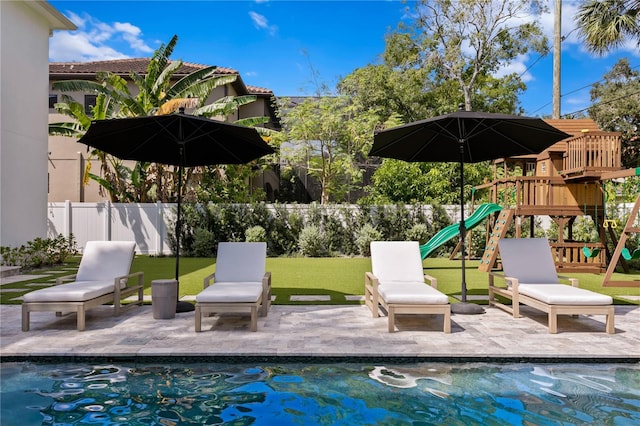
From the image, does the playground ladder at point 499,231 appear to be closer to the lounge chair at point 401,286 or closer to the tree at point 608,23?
the lounge chair at point 401,286

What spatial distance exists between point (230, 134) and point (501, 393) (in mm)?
5568

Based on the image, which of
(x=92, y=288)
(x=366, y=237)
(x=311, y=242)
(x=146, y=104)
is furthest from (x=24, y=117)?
(x=366, y=237)

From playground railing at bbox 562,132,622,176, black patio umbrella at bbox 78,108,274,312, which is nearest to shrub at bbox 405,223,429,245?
playground railing at bbox 562,132,622,176

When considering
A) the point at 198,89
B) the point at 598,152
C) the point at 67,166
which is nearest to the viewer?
the point at 598,152

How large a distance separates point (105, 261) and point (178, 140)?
8.43 ft

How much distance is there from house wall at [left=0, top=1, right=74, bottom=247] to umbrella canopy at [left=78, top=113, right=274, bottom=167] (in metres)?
6.78

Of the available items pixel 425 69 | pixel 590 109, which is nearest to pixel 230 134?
pixel 425 69

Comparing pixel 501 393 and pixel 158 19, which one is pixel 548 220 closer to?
pixel 501 393

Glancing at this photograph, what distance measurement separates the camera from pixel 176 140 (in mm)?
7844

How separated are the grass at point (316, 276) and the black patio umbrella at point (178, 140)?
2868 mm

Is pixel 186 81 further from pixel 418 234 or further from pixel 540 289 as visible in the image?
pixel 540 289

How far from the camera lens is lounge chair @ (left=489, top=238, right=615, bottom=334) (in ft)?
22.0

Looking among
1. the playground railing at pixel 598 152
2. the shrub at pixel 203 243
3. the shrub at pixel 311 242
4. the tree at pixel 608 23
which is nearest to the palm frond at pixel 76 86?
the shrub at pixel 203 243

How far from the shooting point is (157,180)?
19.6 m
